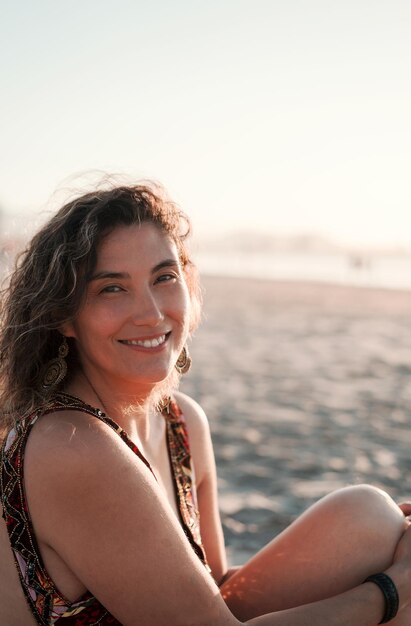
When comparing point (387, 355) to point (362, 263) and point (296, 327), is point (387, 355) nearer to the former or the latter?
point (296, 327)

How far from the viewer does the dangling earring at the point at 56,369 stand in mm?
2384

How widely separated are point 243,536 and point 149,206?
2425 millimetres

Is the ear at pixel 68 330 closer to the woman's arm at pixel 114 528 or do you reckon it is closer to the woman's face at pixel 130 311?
the woman's face at pixel 130 311

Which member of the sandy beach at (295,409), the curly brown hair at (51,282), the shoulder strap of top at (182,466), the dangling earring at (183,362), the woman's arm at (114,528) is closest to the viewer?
the woman's arm at (114,528)

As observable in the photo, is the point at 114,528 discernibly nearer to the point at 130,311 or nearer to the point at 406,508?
the point at 130,311

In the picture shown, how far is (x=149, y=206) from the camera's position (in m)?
2.50

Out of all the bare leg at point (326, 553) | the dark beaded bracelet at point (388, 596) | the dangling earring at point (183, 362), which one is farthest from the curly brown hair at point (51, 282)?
the dark beaded bracelet at point (388, 596)

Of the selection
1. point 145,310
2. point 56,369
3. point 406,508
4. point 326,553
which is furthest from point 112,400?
point 406,508

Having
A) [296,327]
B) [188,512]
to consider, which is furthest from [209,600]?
[296,327]

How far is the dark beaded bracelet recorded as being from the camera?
2.45 metres

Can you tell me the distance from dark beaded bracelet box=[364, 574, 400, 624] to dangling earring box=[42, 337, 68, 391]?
1167 millimetres

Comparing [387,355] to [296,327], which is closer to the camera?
[387,355]

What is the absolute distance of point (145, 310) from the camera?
2.41 meters

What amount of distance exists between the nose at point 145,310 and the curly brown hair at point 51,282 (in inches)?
6.5
